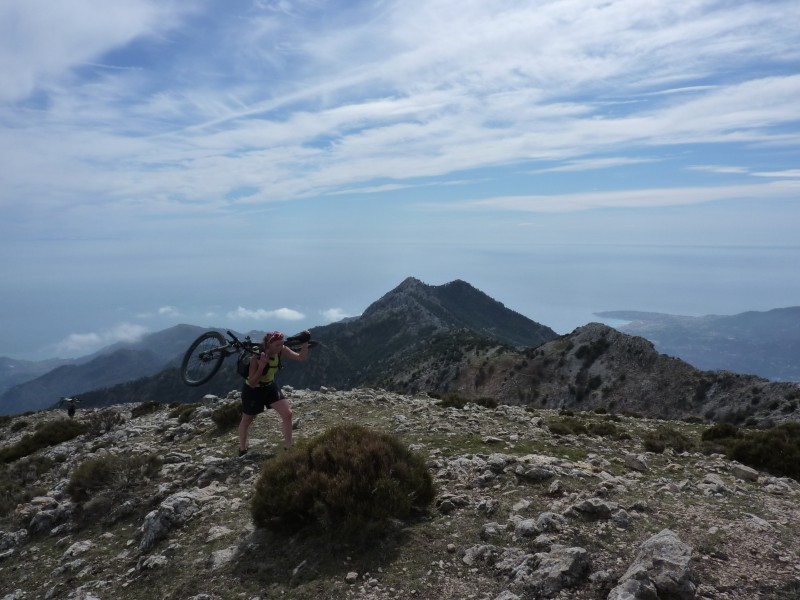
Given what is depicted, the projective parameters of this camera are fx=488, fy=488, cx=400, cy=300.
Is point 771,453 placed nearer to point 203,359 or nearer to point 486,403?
point 486,403

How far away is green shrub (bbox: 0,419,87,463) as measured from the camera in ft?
64.7

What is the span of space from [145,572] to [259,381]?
4621 millimetres

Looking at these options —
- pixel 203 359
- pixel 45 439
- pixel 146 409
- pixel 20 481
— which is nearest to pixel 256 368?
pixel 203 359

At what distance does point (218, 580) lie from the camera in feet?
21.8

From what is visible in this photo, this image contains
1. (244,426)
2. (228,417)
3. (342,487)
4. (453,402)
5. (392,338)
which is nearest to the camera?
(342,487)

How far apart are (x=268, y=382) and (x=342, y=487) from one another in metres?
4.86

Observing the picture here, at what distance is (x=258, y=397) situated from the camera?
11.5 meters

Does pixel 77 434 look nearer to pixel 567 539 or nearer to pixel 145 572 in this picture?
pixel 145 572

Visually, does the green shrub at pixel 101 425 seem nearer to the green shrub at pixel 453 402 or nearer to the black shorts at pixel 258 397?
the black shorts at pixel 258 397

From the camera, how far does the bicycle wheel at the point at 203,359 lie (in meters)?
13.1

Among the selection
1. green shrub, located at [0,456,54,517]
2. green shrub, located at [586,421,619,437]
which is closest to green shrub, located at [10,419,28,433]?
green shrub, located at [0,456,54,517]

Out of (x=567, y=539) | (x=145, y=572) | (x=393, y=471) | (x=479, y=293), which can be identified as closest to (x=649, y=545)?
(x=567, y=539)

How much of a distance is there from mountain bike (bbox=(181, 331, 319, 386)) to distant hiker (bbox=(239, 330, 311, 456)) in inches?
14.5

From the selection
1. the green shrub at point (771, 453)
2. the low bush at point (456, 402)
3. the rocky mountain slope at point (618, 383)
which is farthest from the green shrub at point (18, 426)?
the green shrub at point (771, 453)
